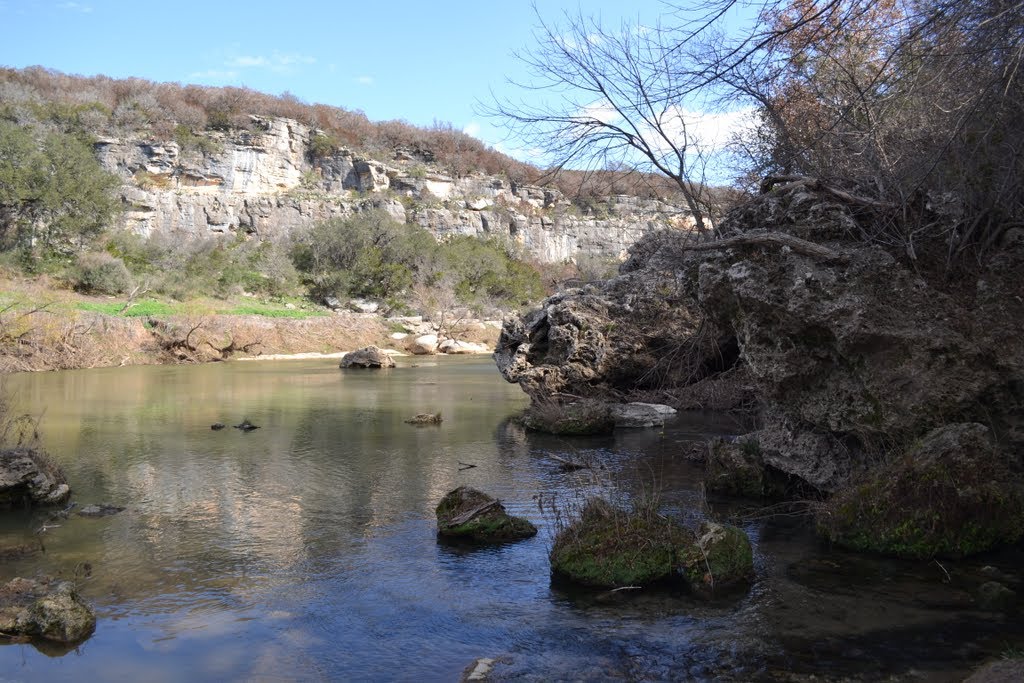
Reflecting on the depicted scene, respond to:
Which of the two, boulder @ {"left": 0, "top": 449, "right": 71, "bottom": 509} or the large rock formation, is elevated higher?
the large rock formation

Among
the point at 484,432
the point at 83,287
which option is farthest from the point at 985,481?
the point at 83,287

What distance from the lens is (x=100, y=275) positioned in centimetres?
4144

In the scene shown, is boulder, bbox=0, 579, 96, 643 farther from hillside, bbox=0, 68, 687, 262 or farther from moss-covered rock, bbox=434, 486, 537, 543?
hillside, bbox=0, 68, 687, 262

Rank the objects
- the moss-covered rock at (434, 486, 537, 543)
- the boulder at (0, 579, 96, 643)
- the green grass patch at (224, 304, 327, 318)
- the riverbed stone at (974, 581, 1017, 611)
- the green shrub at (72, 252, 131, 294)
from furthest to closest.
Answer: the green grass patch at (224, 304, 327, 318) < the green shrub at (72, 252, 131, 294) < the moss-covered rock at (434, 486, 537, 543) < the riverbed stone at (974, 581, 1017, 611) < the boulder at (0, 579, 96, 643)

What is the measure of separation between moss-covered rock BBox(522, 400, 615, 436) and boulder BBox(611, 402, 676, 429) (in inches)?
13.7

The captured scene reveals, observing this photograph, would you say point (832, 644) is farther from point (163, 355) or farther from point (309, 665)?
point (163, 355)

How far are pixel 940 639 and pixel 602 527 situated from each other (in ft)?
9.18

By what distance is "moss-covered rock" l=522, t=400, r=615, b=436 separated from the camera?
50.8 ft

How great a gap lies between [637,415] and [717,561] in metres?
9.40

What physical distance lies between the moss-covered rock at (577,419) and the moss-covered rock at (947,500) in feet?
26.3

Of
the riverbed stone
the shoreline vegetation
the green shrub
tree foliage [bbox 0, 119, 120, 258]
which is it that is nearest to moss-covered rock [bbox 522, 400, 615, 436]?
the riverbed stone

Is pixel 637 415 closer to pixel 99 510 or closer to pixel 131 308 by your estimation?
pixel 99 510

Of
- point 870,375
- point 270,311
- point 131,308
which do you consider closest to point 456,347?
point 270,311

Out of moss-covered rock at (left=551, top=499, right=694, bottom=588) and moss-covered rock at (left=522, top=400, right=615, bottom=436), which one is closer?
moss-covered rock at (left=551, top=499, right=694, bottom=588)
